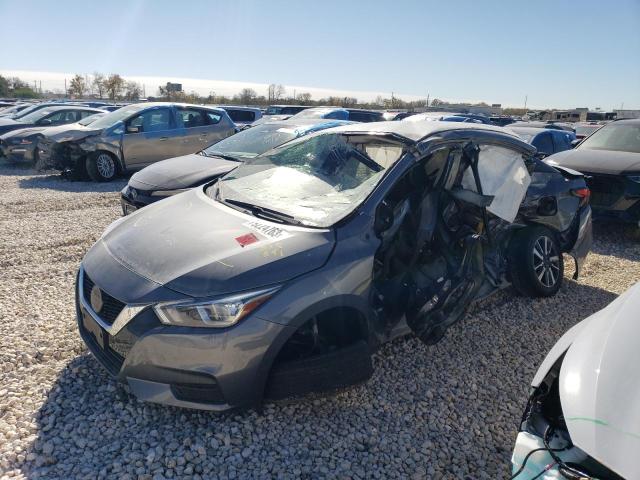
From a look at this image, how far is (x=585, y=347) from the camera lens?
2.07 m

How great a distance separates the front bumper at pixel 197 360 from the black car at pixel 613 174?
5.98 metres

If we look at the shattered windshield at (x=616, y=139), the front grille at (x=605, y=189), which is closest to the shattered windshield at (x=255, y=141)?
the front grille at (x=605, y=189)

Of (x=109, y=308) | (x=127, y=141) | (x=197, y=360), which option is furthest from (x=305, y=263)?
(x=127, y=141)

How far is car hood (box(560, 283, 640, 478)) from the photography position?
157cm


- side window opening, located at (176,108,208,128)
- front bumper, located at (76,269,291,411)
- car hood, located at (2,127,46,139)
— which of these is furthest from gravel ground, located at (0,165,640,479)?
car hood, located at (2,127,46,139)

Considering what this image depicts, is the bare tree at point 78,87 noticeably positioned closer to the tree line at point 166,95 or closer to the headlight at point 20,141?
the tree line at point 166,95

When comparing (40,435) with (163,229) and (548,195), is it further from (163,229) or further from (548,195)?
(548,195)

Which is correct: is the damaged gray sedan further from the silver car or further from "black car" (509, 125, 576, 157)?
the silver car

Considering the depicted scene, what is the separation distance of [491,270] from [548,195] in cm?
123

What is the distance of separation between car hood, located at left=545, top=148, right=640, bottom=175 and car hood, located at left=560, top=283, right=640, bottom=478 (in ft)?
16.5

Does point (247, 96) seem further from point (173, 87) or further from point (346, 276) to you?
point (346, 276)

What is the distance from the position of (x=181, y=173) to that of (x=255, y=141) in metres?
1.36

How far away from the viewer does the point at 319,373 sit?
273 centimetres

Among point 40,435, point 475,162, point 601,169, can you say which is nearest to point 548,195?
point 475,162
